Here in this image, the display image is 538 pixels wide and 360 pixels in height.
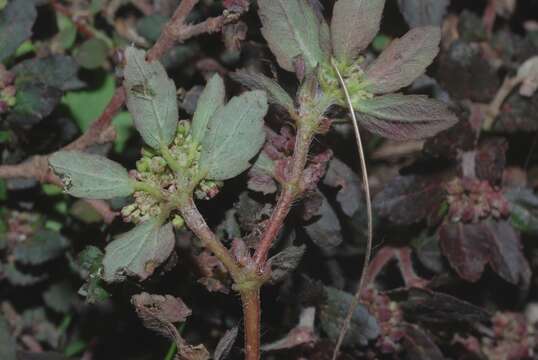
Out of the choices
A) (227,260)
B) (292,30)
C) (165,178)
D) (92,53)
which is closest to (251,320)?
(227,260)

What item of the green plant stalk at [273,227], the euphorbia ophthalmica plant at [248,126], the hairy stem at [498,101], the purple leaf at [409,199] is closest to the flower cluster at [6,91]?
the euphorbia ophthalmica plant at [248,126]

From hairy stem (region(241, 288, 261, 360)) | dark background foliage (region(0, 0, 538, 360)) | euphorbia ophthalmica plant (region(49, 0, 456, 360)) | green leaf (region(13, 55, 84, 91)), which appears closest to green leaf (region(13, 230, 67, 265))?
dark background foliage (region(0, 0, 538, 360))

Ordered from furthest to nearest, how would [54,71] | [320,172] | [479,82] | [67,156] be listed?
1. [479,82]
2. [54,71]
3. [320,172]
4. [67,156]

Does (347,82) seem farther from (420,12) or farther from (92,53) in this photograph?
(92,53)

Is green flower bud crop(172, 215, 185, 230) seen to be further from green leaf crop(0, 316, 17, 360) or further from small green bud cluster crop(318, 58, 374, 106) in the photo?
green leaf crop(0, 316, 17, 360)

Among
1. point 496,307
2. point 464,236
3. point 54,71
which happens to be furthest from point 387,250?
point 54,71

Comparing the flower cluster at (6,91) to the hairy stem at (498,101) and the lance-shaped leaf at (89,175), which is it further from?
the hairy stem at (498,101)

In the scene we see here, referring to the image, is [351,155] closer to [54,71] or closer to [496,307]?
[496,307]
